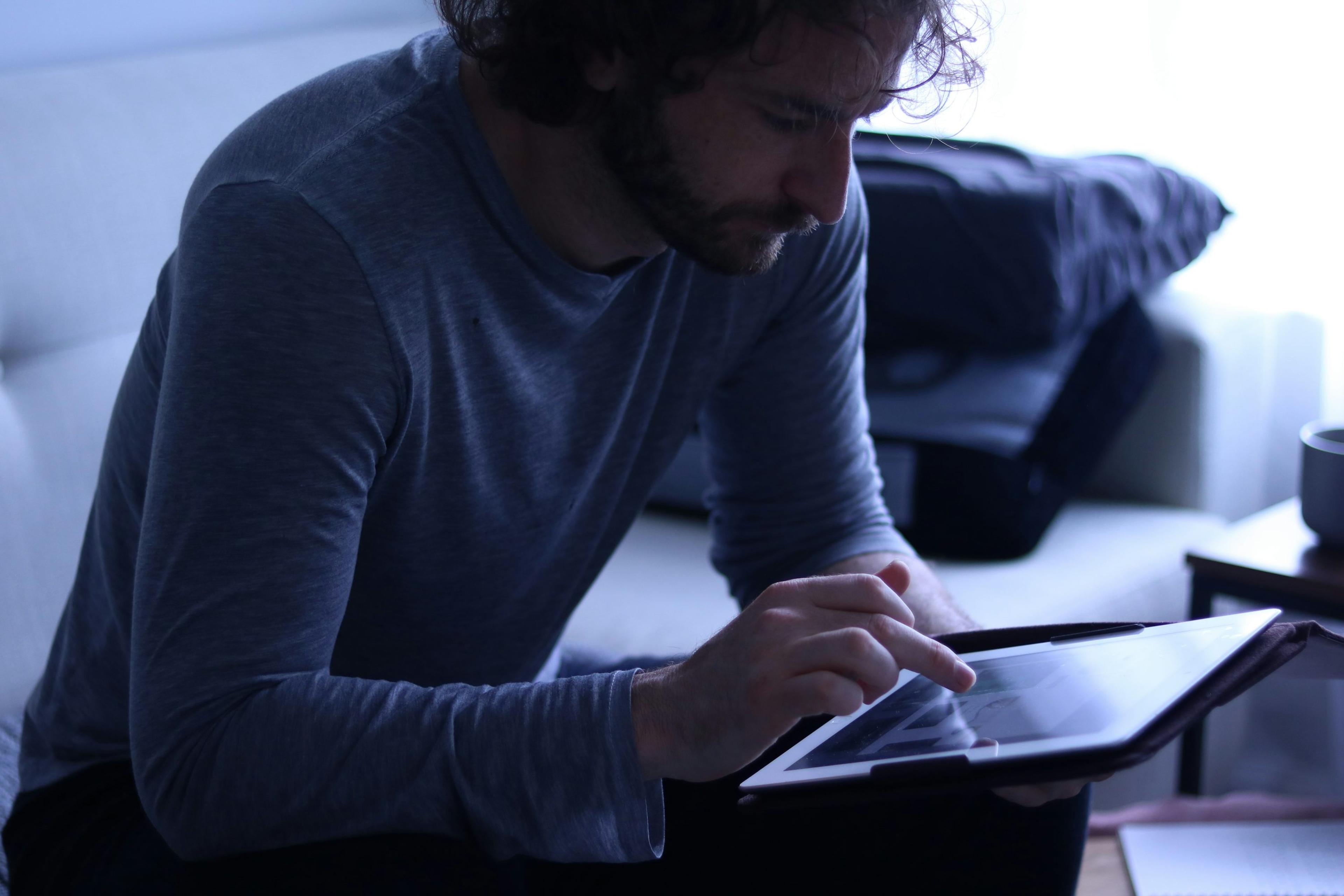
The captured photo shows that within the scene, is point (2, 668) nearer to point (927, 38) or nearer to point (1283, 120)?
point (927, 38)

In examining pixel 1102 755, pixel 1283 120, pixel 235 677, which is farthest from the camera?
pixel 1283 120

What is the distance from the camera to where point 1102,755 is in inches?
22.8

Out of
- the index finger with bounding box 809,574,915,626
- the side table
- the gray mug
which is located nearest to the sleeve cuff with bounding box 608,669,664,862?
the index finger with bounding box 809,574,915,626

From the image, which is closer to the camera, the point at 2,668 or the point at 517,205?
the point at 517,205

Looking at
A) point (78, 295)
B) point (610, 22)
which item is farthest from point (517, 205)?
point (78, 295)

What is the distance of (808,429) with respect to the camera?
3.61ft

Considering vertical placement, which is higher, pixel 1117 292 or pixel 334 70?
pixel 334 70

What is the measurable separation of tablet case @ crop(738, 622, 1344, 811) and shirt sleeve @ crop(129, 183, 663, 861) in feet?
0.38

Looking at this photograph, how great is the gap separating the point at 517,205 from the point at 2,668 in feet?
2.33

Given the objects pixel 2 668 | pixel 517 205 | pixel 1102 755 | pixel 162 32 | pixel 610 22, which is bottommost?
pixel 2 668

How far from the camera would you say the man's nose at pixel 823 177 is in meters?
0.83

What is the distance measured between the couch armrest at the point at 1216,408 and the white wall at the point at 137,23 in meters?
1.03

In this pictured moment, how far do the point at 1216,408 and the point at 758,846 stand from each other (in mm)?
1050

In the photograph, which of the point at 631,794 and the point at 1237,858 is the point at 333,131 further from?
the point at 1237,858
